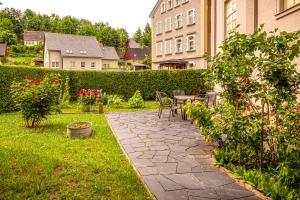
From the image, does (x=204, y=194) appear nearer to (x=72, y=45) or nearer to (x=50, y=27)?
(x=72, y=45)

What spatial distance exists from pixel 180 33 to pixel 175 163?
24.5 m

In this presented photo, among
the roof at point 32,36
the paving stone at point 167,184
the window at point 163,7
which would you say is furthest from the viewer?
the roof at point 32,36

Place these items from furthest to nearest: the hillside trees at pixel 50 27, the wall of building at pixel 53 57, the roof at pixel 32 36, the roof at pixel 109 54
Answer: the roof at pixel 32 36 → the hillside trees at pixel 50 27 → the roof at pixel 109 54 → the wall of building at pixel 53 57

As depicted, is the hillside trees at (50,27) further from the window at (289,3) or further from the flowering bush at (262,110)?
the flowering bush at (262,110)

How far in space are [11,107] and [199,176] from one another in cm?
1057

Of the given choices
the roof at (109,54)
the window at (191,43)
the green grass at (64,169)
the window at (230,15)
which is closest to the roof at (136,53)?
the roof at (109,54)

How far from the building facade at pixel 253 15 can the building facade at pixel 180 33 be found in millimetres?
9497

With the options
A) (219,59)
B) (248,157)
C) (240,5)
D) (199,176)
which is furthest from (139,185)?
(240,5)

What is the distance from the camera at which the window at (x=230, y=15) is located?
11.6 meters

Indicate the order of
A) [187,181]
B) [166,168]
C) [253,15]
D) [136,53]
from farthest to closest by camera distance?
1. [136,53]
2. [253,15]
3. [166,168]
4. [187,181]

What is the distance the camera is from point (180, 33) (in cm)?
2767

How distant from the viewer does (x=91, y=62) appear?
43062 mm

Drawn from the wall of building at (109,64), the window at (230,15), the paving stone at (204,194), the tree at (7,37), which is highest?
the tree at (7,37)

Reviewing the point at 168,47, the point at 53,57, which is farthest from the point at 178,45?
the point at 53,57
